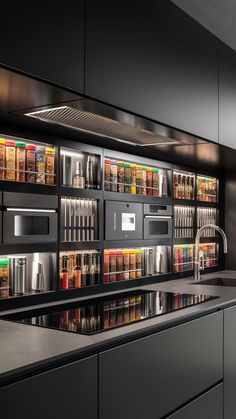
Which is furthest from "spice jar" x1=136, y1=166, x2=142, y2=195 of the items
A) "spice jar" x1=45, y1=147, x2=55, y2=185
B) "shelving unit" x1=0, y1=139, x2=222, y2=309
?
"spice jar" x1=45, y1=147, x2=55, y2=185

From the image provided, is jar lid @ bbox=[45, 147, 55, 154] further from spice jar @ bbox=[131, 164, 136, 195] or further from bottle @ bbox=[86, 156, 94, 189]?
spice jar @ bbox=[131, 164, 136, 195]

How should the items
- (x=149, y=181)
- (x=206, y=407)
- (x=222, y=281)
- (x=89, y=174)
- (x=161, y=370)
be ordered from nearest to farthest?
(x=161, y=370) < (x=206, y=407) < (x=89, y=174) < (x=149, y=181) < (x=222, y=281)

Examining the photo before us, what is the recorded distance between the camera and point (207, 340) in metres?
2.32

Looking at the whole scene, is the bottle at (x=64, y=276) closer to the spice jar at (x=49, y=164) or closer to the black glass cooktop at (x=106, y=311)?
the black glass cooktop at (x=106, y=311)

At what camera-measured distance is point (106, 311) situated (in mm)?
2193

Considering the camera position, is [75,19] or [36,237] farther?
[36,237]

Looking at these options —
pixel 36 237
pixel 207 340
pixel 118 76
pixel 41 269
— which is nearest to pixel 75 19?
pixel 118 76

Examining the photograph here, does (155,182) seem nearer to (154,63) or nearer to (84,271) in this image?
(84,271)

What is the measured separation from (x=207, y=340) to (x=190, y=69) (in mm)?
1383

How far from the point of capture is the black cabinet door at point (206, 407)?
2.12m

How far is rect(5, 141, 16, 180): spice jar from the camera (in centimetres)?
225

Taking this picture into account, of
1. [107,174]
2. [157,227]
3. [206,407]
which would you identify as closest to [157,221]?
[157,227]

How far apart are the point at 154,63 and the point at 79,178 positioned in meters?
0.79

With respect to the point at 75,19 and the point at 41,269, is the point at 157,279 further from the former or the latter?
the point at 75,19
